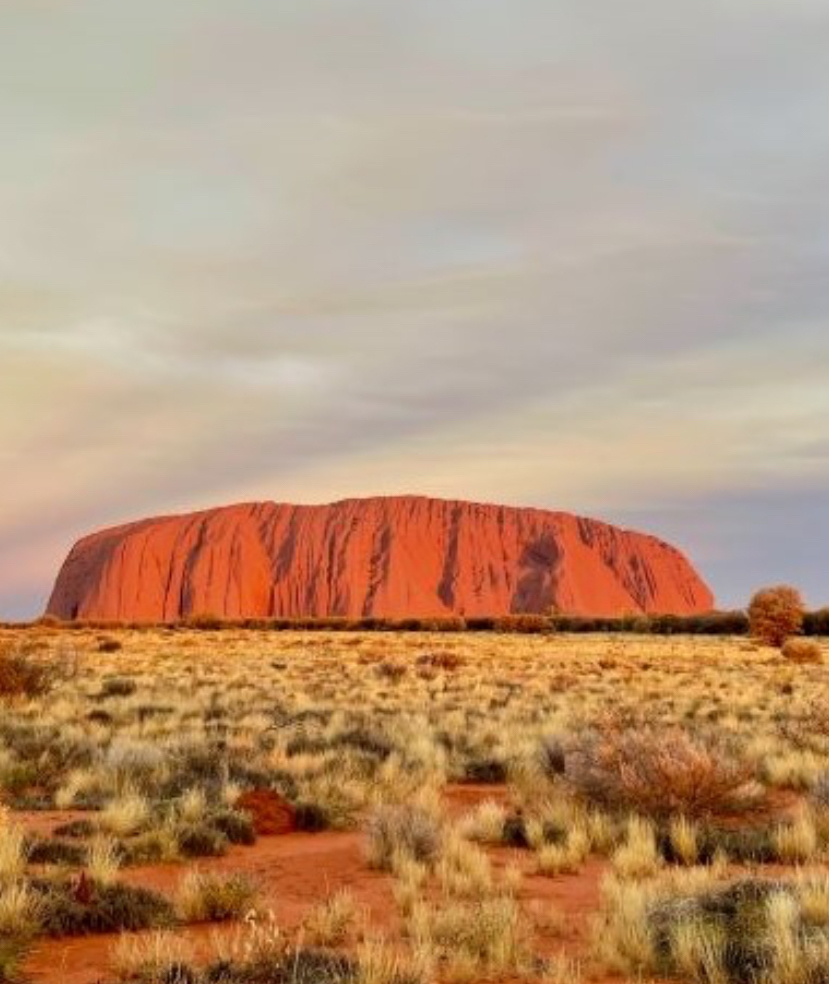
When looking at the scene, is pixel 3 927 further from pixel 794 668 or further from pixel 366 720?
pixel 794 668

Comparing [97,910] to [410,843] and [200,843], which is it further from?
[410,843]

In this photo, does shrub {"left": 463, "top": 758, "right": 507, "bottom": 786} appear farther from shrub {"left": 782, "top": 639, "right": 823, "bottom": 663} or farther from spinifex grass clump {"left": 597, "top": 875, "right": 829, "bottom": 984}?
shrub {"left": 782, "top": 639, "right": 823, "bottom": 663}

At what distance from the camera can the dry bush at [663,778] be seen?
1266 centimetres

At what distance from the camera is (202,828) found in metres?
11.4

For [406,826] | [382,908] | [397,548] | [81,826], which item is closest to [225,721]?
[81,826]

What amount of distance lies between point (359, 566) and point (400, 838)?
556ft

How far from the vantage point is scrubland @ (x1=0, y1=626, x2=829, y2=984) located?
713 cm

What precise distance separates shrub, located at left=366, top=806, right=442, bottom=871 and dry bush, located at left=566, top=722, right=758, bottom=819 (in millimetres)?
2497

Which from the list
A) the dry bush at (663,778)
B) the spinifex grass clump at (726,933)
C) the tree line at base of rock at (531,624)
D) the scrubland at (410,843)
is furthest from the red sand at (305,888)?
the tree line at base of rock at (531,624)

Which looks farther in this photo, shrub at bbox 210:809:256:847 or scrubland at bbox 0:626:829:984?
shrub at bbox 210:809:256:847

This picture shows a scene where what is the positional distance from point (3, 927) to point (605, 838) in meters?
5.71

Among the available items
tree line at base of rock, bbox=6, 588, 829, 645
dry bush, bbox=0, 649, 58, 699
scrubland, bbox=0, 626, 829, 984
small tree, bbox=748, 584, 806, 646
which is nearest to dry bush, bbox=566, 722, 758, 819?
scrubland, bbox=0, 626, 829, 984

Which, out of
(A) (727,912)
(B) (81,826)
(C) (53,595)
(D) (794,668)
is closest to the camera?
(A) (727,912)

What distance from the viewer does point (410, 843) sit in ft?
34.9
